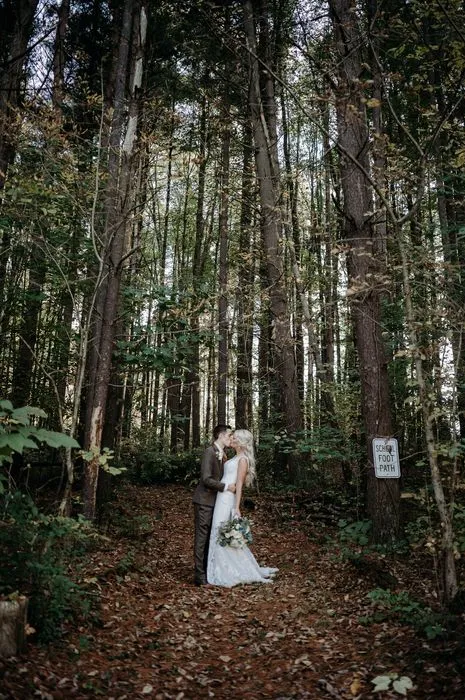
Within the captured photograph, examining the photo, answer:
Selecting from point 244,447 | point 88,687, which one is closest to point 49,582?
point 88,687

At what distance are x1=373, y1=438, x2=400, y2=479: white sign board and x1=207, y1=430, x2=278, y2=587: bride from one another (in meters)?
2.06

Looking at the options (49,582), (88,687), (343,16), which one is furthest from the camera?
(343,16)

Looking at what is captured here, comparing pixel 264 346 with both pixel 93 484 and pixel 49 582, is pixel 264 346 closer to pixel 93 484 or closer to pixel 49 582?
pixel 93 484

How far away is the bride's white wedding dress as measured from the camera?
23.3 feet

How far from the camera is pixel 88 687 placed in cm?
365

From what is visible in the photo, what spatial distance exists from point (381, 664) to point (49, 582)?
2.96 metres

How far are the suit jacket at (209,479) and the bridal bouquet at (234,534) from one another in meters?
0.40

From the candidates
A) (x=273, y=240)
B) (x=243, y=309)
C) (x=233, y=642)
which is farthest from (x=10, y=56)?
(x=233, y=642)

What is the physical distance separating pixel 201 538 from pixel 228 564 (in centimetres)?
53

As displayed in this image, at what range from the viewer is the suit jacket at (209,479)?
746 centimetres

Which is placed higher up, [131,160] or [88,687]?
[131,160]

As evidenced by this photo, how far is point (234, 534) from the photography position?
23.7 ft

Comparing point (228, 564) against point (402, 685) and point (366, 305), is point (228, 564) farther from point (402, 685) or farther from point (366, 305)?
point (366, 305)

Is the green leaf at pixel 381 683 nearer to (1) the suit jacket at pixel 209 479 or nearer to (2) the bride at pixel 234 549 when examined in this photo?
(2) the bride at pixel 234 549
